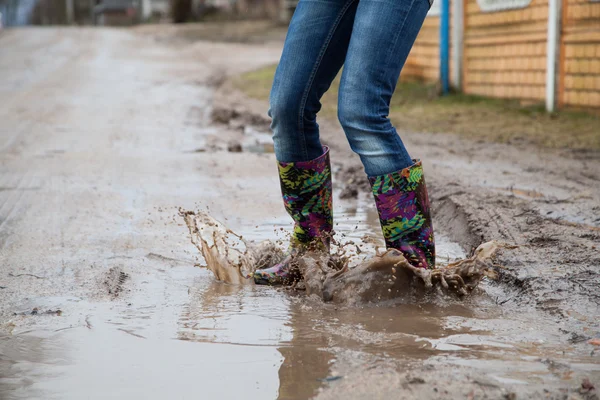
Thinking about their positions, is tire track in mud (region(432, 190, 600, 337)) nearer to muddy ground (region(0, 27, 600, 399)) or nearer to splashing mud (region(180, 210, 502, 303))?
muddy ground (region(0, 27, 600, 399))

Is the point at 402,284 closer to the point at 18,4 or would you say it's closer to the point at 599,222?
the point at 599,222

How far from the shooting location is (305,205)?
9.11ft

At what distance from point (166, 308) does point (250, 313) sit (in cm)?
29

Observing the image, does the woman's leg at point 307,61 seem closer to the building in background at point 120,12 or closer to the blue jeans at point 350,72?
the blue jeans at point 350,72

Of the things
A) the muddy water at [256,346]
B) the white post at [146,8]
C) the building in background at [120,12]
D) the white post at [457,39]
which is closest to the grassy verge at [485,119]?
the white post at [457,39]

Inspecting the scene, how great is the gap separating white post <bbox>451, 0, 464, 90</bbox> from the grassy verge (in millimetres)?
354

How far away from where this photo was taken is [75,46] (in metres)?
20.2

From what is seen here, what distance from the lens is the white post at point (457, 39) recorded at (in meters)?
10.7

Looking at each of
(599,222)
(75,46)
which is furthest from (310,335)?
(75,46)

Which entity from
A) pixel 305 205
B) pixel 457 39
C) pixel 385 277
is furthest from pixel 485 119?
pixel 385 277

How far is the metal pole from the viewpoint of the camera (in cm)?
1069

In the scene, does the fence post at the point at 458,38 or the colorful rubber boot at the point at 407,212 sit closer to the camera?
the colorful rubber boot at the point at 407,212

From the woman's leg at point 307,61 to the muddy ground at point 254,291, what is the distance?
24.4 inches

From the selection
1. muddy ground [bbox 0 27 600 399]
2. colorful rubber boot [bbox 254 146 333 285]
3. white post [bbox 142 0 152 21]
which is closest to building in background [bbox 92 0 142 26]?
white post [bbox 142 0 152 21]
